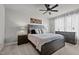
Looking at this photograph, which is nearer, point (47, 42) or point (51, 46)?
point (47, 42)

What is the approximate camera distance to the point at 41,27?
2244mm

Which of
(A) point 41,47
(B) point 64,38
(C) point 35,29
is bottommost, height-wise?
(A) point 41,47

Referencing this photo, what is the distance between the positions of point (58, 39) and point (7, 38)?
6.52ft

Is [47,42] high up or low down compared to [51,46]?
up

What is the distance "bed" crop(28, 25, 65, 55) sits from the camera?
179 cm

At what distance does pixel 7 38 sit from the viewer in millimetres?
2148

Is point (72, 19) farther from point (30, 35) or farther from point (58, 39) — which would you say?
point (30, 35)

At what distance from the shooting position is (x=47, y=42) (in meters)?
1.90

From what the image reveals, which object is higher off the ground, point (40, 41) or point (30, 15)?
point (30, 15)

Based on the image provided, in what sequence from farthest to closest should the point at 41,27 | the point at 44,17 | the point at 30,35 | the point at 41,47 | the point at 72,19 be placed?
1. the point at 30,35
2. the point at 41,27
3. the point at 44,17
4. the point at 72,19
5. the point at 41,47

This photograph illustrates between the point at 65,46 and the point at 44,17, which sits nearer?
the point at 44,17

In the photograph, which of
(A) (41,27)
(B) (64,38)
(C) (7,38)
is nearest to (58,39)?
(B) (64,38)

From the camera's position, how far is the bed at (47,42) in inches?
70.5
